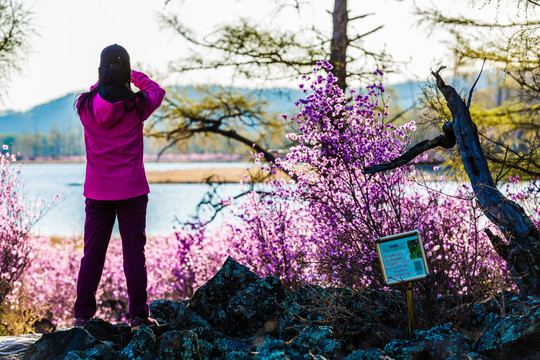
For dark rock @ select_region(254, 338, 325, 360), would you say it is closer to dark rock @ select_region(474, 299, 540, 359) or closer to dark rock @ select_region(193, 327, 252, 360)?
dark rock @ select_region(193, 327, 252, 360)

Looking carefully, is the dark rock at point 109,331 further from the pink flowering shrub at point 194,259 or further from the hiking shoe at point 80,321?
the pink flowering shrub at point 194,259

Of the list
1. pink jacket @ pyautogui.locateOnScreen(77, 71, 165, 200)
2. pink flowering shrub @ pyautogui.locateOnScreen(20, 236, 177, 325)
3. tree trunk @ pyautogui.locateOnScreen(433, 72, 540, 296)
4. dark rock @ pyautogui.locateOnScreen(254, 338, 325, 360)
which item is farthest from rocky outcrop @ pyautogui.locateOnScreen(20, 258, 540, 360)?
pink flowering shrub @ pyautogui.locateOnScreen(20, 236, 177, 325)

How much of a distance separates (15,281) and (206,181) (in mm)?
4807

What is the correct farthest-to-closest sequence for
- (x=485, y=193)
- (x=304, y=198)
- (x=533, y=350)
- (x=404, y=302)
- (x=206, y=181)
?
(x=206, y=181) < (x=304, y=198) < (x=485, y=193) < (x=404, y=302) < (x=533, y=350)

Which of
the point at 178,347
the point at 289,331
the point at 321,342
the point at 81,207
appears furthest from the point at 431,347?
the point at 81,207

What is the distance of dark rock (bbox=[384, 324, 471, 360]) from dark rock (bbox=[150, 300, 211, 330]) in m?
1.56

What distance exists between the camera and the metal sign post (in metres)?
3.33

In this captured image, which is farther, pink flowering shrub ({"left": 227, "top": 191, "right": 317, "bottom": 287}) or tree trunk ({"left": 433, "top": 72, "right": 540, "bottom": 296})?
pink flowering shrub ({"left": 227, "top": 191, "right": 317, "bottom": 287})

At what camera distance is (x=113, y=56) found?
414cm

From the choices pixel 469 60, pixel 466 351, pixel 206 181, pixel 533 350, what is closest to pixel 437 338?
pixel 466 351

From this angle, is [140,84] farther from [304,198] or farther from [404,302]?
[404,302]

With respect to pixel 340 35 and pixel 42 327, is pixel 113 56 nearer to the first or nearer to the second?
pixel 42 327

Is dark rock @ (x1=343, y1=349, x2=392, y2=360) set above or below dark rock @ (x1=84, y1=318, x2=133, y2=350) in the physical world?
below

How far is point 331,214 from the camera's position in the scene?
5.02 meters
